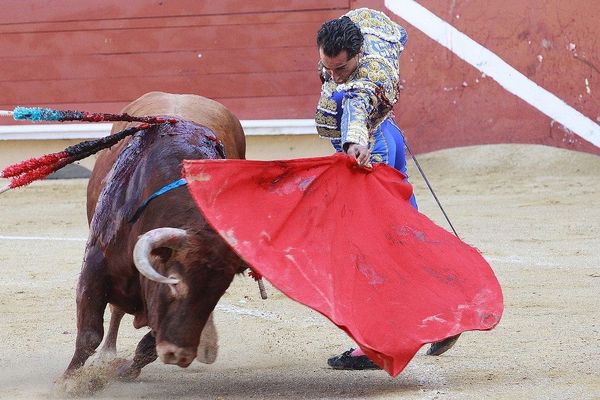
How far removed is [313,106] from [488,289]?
17.3ft

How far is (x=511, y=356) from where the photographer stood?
12.1 ft

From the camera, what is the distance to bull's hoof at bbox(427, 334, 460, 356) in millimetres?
3475

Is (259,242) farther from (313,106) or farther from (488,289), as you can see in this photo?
(313,106)

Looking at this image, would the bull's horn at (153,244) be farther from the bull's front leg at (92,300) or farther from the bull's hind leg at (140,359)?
the bull's hind leg at (140,359)

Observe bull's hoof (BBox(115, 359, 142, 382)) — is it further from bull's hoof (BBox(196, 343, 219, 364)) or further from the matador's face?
the matador's face

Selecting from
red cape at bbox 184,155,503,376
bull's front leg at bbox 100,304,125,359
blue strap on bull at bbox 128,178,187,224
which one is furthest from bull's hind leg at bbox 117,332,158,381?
red cape at bbox 184,155,503,376

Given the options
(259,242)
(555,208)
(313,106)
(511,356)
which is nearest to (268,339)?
(511,356)

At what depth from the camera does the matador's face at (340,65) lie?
3428 mm

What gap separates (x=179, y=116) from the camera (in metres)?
4.07

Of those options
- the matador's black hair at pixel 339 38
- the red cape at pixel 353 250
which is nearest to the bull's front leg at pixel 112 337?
the red cape at pixel 353 250

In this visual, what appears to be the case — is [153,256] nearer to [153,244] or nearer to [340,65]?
[153,244]

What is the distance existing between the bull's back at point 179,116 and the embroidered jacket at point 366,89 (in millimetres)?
603

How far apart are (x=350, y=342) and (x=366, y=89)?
945mm

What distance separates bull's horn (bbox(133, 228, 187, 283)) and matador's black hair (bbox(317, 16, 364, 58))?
686 millimetres
